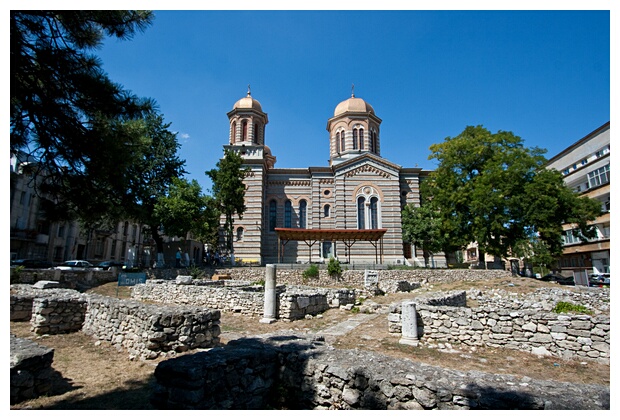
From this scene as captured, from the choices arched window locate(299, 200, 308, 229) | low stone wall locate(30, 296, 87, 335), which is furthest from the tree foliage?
low stone wall locate(30, 296, 87, 335)

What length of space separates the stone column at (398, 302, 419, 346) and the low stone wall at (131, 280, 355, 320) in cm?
424

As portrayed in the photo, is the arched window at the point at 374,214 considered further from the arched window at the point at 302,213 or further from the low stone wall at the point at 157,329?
the low stone wall at the point at 157,329

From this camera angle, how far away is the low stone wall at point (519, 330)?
22.9 feet

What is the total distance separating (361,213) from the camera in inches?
1235

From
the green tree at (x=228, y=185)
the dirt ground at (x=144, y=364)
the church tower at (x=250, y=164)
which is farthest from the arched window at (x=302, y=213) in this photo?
the dirt ground at (x=144, y=364)

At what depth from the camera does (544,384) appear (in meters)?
3.74

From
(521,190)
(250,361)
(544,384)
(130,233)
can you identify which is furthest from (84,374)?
(130,233)

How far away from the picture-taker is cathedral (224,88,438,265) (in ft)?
97.8

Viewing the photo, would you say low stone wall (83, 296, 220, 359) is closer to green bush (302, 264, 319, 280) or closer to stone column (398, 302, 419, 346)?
stone column (398, 302, 419, 346)

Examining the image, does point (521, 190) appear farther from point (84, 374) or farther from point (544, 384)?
point (84, 374)

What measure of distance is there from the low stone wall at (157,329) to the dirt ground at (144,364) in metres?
0.29

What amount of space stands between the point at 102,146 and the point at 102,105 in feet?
1.90

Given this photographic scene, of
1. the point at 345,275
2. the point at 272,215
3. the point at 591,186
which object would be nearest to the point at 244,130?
the point at 272,215

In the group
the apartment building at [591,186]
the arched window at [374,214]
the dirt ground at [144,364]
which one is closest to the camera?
the dirt ground at [144,364]
